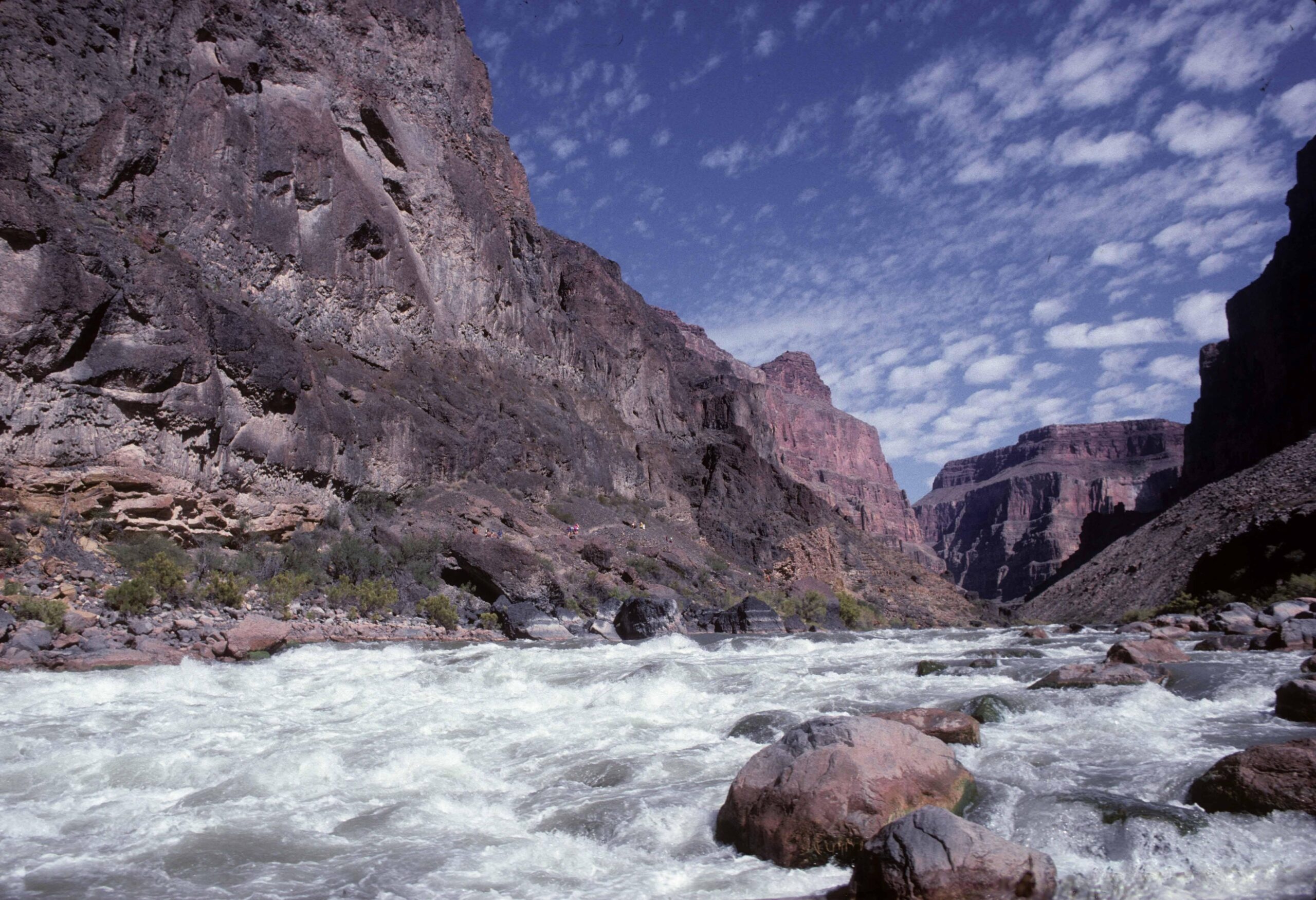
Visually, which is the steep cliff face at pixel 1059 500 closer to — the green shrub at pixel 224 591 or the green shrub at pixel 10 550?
the green shrub at pixel 224 591

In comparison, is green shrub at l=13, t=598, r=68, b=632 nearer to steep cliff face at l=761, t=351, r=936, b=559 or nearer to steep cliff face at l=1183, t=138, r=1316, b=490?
steep cliff face at l=1183, t=138, r=1316, b=490

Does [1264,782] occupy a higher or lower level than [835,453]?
lower

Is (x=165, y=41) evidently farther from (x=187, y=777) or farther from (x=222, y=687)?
(x=187, y=777)

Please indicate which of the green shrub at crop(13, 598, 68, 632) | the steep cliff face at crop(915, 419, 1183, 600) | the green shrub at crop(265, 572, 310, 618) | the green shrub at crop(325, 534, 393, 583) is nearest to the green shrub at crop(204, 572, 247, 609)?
the green shrub at crop(265, 572, 310, 618)

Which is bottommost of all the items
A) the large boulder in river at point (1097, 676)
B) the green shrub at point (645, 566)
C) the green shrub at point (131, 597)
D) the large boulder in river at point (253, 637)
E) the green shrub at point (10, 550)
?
the large boulder in river at point (1097, 676)

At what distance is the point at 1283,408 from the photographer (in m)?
67.9

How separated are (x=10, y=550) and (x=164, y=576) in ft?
10.5

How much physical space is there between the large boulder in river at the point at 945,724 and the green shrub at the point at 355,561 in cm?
2351

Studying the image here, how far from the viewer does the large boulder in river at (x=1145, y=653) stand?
1138 cm

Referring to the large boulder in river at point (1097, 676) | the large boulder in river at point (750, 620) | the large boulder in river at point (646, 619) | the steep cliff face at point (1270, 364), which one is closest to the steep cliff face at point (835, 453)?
the steep cliff face at point (1270, 364)

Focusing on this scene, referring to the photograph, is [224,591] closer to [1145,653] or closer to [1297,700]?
[1145,653]

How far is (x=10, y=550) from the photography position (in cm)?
1745

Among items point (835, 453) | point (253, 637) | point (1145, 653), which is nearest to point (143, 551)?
point (253, 637)

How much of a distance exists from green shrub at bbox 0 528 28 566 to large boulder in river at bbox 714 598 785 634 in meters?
23.8
